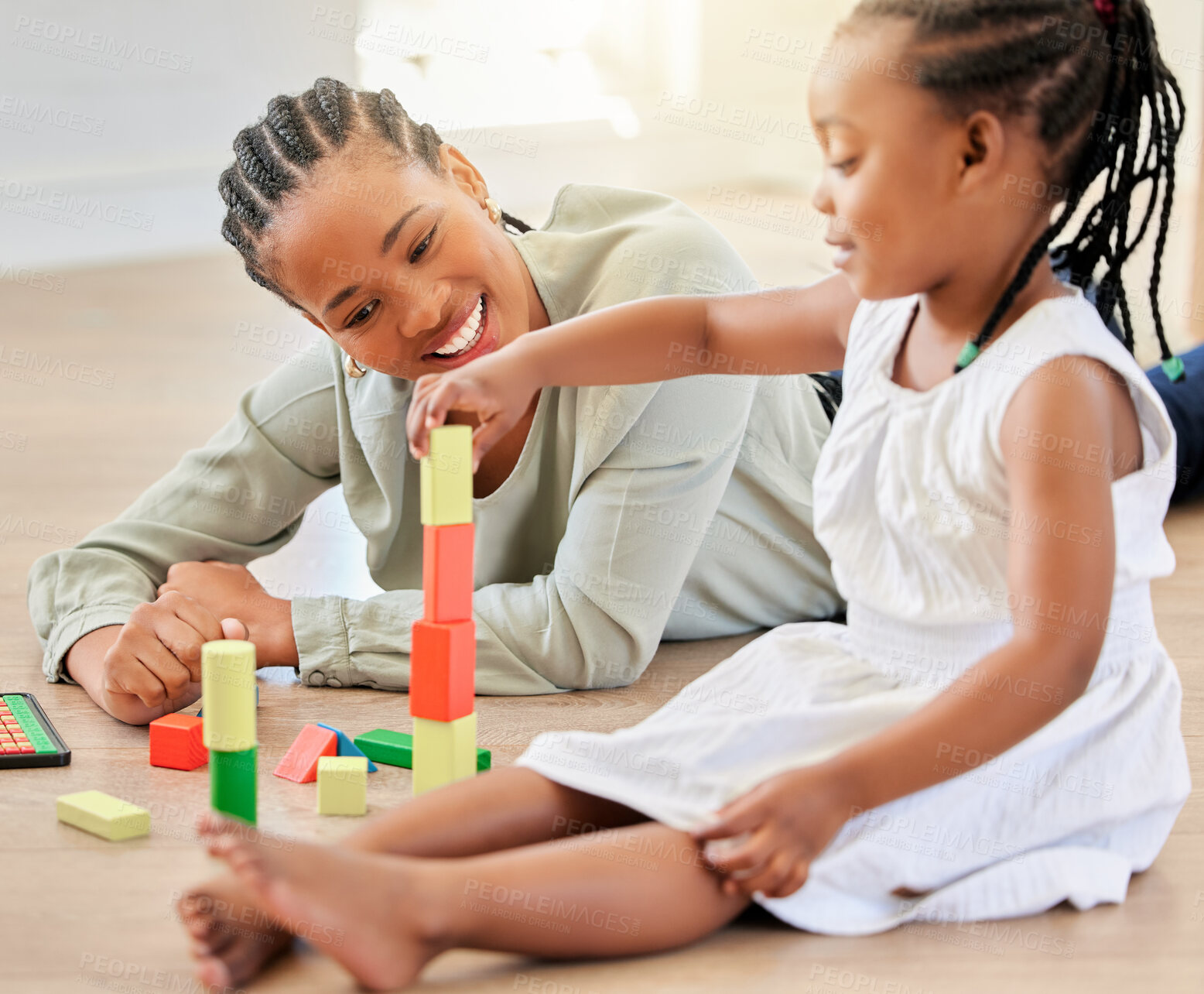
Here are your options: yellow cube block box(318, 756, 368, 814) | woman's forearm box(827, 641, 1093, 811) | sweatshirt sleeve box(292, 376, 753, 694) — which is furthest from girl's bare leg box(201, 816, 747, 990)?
sweatshirt sleeve box(292, 376, 753, 694)

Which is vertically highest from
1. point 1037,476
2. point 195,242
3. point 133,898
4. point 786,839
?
point 1037,476

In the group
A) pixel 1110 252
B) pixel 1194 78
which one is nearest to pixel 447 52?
pixel 1194 78

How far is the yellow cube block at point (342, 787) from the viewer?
1.07 metres

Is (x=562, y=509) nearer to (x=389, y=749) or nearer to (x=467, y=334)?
(x=467, y=334)

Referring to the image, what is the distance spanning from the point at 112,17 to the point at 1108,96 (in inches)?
151

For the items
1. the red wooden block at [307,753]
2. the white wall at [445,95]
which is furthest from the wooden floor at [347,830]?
the white wall at [445,95]

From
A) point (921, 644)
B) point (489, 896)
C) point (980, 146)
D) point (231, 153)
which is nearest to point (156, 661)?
point (489, 896)

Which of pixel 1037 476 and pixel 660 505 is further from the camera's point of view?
pixel 660 505

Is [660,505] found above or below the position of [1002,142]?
below

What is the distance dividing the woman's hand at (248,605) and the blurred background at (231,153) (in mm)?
276

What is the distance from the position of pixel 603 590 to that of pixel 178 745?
389 millimetres

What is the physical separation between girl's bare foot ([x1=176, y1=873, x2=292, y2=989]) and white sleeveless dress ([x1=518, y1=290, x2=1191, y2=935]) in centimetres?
21

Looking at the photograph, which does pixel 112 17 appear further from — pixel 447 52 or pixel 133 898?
pixel 133 898

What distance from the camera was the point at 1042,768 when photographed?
0.92 meters
